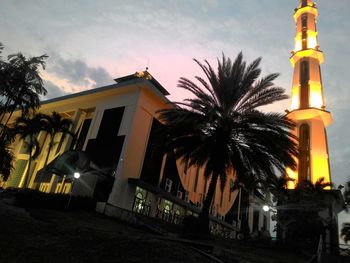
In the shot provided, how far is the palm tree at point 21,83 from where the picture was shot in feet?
76.1

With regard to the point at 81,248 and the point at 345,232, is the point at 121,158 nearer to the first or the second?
the point at 81,248

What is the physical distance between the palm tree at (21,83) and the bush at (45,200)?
7.35 metres

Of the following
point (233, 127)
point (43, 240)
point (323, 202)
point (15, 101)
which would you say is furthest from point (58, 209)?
point (323, 202)

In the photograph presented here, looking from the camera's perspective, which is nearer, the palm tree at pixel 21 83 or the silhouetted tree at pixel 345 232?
the palm tree at pixel 21 83

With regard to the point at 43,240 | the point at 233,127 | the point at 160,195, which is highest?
the point at 233,127

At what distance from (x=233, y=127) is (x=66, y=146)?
23.6 metres

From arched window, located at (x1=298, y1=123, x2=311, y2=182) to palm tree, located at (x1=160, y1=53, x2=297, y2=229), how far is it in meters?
19.5

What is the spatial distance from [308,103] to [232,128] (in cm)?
2592

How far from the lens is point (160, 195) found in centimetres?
3272

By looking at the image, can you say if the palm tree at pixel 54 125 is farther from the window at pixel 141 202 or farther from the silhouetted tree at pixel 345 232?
the silhouetted tree at pixel 345 232

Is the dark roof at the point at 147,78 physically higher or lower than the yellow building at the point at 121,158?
higher

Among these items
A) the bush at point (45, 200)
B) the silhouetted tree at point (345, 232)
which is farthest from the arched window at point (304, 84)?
the bush at point (45, 200)

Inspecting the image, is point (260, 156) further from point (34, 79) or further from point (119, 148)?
point (34, 79)

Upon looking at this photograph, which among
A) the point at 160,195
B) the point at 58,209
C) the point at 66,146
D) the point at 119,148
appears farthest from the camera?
the point at 66,146
